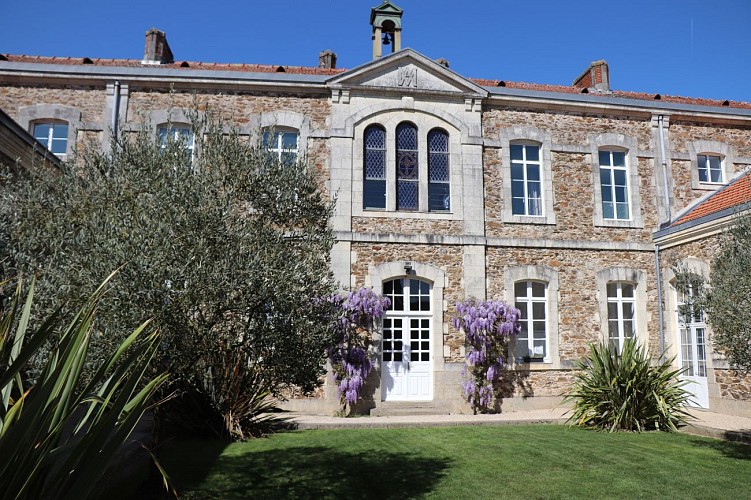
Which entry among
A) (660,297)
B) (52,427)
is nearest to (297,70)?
(660,297)

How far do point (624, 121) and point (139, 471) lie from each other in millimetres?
12428

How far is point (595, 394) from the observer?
969 centimetres

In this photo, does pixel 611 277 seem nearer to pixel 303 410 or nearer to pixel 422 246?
pixel 422 246

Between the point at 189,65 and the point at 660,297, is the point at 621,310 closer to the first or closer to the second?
the point at 660,297

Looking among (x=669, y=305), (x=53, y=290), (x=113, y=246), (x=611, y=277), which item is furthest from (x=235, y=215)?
(x=669, y=305)

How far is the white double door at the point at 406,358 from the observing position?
11883mm

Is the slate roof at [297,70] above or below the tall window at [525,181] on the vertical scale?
above

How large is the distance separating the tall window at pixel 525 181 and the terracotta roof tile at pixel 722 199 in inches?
118

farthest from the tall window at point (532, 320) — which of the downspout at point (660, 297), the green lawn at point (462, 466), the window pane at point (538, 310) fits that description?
the green lawn at point (462, 466)

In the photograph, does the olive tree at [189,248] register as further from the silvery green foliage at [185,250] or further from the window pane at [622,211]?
the window pane at [622,211]

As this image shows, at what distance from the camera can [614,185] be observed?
533 inches

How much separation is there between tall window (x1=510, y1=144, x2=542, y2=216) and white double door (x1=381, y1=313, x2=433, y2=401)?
3307 mm

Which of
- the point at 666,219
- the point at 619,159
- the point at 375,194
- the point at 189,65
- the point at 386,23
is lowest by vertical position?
the point at 666,219

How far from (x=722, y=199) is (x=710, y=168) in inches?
78.1
